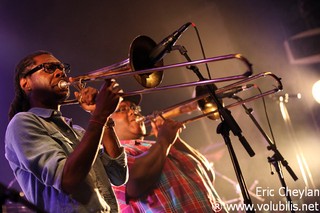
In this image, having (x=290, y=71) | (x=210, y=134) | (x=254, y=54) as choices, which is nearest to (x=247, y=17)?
(x=254, y=54)

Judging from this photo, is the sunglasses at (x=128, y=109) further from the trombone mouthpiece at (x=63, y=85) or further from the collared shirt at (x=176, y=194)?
the trombone mouthpiece at (x=63, y=85)

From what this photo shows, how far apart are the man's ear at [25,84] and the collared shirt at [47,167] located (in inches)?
13.3

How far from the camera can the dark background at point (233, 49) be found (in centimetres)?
599

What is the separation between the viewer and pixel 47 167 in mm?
1981

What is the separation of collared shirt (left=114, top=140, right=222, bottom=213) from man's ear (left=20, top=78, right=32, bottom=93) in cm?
116

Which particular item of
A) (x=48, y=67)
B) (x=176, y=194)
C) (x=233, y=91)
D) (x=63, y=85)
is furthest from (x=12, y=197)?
(x=233, y=91)

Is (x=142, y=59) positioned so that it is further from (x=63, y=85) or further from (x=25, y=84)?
(x=25, y=84)

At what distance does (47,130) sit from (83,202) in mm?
524

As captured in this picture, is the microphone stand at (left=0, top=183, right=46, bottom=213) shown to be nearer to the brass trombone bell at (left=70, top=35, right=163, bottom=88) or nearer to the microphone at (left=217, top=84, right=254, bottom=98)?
the brass trombone bell at (left=70, top=35, right=163, bottom=88)

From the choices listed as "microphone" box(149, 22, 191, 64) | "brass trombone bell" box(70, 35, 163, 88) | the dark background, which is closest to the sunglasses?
"brass trombone bell" box(70, 35, 163, 88)

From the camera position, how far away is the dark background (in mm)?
5988

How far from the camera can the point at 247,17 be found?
6.93m

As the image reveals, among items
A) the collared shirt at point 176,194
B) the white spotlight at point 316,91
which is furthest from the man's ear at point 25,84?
the white spotlight at point 316,91

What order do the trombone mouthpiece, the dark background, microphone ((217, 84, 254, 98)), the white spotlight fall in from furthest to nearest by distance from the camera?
the white spotlight < the dark background < microphone ((217, 84, 254, 98)) < the trombone mouthpiece
